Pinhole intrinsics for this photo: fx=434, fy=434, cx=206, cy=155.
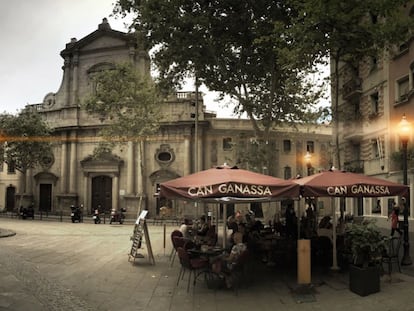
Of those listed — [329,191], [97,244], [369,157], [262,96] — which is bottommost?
[97,244]

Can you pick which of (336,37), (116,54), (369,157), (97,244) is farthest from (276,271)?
(116,54)

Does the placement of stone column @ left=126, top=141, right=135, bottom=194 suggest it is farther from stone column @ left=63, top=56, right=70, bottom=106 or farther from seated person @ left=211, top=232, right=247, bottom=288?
seated person @ left=211, top=232, right=247, bottom=288

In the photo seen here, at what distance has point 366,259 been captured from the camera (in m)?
8.77

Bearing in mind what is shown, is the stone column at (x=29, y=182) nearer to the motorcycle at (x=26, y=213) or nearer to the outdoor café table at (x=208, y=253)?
the motorcycle at (x=26, y=213)

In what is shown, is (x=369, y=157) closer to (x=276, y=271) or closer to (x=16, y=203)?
(x=276, y=271)

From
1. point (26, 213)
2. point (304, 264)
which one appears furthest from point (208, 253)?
point (26, 213)

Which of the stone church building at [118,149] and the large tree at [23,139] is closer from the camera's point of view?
the large tree at [23,139]

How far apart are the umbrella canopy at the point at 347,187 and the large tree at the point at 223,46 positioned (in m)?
6.88

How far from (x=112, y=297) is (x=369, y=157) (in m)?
22.7

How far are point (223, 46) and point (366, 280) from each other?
1285 cm

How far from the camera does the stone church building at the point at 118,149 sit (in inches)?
1590

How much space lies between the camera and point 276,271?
11.2 meters

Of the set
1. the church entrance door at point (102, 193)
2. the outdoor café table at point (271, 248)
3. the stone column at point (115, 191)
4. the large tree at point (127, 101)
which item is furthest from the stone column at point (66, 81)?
the outdoor café table at point (271, 248)

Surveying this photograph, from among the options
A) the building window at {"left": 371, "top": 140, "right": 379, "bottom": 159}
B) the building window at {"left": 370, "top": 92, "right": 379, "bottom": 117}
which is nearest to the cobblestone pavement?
the building window at {"left": 371, "top": 140, "right": 379, "bottom": 159}
